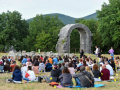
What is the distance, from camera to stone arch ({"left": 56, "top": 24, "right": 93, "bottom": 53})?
92.5ft

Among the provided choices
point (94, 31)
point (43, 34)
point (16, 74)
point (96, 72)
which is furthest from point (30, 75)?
point (94, 31)

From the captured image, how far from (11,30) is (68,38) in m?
13.2

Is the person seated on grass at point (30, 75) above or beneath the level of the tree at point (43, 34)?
beneath

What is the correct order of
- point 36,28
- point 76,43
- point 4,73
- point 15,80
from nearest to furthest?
point 15,80 < point 4,73 < point 76,43 < point 36,28

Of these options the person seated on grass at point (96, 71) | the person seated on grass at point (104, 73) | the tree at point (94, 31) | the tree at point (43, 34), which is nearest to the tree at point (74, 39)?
the tree at point (94, 31)

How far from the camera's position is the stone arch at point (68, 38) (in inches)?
1110

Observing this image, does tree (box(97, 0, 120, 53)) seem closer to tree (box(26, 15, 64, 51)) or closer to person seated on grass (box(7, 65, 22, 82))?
Result: tree (box(26, 15, 64, 51))

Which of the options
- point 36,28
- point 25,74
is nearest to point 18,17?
point 36,28

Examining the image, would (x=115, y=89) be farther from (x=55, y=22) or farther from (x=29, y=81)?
(x=55, y=22)

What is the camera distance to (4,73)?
495 inches

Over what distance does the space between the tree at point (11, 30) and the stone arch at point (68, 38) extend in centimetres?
1071

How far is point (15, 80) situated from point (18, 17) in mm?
29464

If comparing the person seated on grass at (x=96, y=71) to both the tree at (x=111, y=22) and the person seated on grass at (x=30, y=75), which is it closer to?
the person seated on grass at (x=30, y=75)

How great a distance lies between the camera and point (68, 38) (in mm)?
28344
